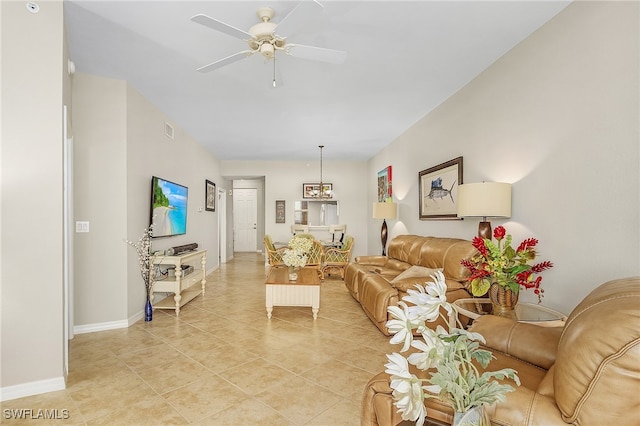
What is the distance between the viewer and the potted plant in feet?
6.75

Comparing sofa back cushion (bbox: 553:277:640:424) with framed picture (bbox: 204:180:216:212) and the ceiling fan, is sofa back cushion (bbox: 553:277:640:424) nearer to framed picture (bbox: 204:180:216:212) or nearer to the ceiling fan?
the ceiling fan

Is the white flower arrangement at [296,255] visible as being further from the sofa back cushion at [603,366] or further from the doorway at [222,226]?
the doorway at [222,226]

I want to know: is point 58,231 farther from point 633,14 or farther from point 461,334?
point 633,14

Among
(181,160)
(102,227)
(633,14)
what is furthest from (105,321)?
(633,14)

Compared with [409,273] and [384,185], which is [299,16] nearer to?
[409,273]

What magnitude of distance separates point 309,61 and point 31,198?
2524mm

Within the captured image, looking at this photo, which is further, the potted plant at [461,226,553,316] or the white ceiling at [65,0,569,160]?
the white ceiling at [65,0,569,160]

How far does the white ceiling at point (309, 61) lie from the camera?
235 cm

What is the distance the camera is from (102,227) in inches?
137

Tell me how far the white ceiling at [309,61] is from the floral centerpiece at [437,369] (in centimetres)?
230

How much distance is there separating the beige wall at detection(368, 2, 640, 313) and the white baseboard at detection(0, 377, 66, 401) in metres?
3.75

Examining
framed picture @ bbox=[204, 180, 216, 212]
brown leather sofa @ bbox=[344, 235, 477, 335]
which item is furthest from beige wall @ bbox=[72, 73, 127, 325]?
framed picture @ bbox=[204, 180, 216, 212]

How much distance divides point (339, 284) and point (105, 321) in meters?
3.73

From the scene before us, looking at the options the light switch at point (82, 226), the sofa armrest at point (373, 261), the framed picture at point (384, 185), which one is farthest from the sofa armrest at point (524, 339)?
the framed picture at point (384, 185)
